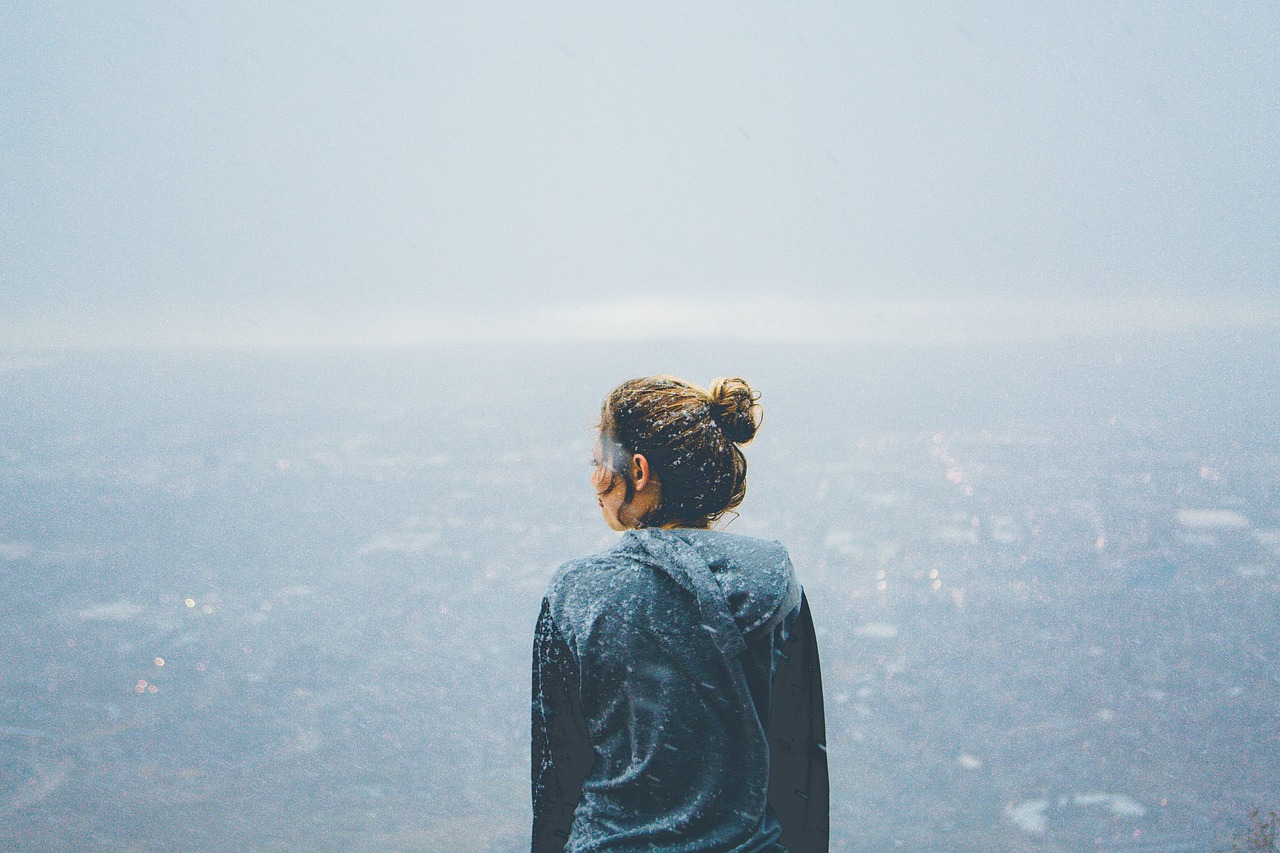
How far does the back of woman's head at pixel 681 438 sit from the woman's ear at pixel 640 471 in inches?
0.5

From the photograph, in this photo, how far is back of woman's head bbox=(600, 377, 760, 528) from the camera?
72.7 inches

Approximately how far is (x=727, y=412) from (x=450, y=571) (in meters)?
154

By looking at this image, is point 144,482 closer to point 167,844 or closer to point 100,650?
point 100,650

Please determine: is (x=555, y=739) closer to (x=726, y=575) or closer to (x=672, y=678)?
(x=672, y=678)

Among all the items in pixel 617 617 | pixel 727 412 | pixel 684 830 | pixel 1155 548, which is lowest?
pixel 1155 548

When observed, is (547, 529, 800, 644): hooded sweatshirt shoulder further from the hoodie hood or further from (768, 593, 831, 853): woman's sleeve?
(768, 593, 831, 853): woman's sleeve

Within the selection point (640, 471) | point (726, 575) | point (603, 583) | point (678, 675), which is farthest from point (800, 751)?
point (640, 471)

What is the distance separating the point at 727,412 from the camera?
190cm

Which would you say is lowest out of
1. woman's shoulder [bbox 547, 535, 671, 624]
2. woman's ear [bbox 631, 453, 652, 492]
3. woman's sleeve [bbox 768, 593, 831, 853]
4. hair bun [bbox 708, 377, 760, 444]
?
woman's sleeve [bbox 768, 593, 831, 853]

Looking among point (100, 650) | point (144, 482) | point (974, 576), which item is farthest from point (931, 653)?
point (144, 482)

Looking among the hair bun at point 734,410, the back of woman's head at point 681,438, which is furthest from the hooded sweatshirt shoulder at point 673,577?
the hair bun at point 734,410

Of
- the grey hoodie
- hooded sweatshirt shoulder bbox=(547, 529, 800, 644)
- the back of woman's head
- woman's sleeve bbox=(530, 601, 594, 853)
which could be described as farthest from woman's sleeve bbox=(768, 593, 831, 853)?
woman's sleeve bbox=(530, 601, 594, 853)

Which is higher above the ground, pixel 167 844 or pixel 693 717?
pixel 693 717

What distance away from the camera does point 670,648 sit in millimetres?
1717
